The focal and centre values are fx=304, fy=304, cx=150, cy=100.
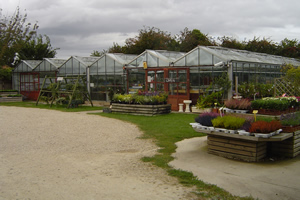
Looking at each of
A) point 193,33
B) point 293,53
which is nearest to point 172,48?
point 193,33

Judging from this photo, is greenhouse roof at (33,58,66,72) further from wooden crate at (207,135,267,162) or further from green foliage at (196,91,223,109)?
wooden crate at (207,135,267,162)

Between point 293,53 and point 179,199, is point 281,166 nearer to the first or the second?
point 179,199

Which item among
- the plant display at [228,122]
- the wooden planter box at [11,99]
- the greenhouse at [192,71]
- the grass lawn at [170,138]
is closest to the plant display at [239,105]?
the grass lawn at [170,138]

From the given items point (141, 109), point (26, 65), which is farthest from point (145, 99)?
point (26, 65)

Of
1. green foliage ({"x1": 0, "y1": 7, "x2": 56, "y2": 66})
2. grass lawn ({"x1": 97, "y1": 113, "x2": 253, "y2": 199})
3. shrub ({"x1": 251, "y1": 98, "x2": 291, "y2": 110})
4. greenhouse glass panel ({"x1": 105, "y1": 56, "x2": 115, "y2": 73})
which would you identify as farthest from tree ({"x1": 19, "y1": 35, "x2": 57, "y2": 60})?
shrub ({"x1": 251, "y1": 98, "x2": 291, "y2": 110})

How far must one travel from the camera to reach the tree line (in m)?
29.2

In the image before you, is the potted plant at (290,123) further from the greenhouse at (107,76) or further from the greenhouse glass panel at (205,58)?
the greenhouse at (107,76)

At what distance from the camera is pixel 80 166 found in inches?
244

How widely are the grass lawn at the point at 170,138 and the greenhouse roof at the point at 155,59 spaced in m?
4.12

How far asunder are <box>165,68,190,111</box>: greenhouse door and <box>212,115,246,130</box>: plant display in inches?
352

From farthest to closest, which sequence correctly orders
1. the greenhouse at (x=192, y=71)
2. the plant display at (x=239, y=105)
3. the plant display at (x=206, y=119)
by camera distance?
the greenhouse at (x=192, y=71)
the plant display at (x=239, y=105)
the plant display at (x=206, y=119)

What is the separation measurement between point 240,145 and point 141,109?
835cm

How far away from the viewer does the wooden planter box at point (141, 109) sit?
14.3m

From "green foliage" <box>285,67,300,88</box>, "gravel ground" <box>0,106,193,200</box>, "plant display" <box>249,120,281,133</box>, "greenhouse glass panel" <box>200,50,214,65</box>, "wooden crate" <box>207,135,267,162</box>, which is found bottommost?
"gravel ground" <box>0,106,193,200</box>
